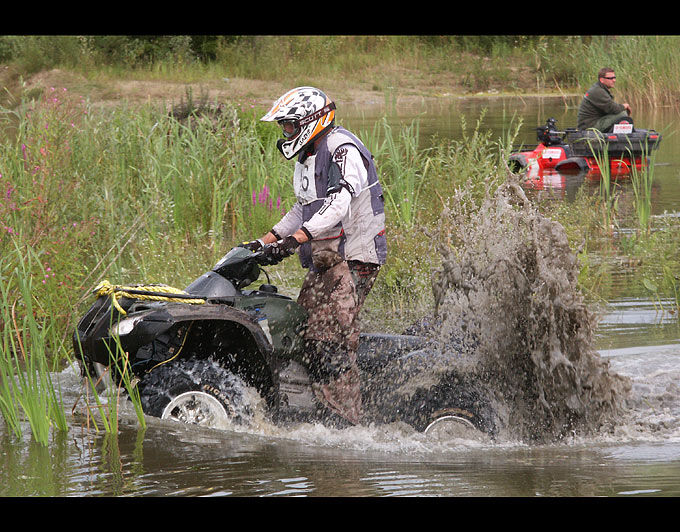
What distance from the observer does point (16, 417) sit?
4.74 m

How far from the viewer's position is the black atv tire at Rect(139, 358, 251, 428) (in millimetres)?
5055

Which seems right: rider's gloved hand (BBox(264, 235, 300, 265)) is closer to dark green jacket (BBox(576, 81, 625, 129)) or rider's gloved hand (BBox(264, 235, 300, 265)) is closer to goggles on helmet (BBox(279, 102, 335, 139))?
goggles on helmet (BBox(279, 102, 335, 139))

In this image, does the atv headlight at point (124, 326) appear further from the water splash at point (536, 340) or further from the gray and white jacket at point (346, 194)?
the water splash at point (536, 340)

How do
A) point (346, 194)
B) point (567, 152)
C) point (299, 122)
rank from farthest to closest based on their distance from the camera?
point (567, 152)
point (299, 122)
point (346, 194)

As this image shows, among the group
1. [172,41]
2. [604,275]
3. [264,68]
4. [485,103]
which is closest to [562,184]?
[604,275]

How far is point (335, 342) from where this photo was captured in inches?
207

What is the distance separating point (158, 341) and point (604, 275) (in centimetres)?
506

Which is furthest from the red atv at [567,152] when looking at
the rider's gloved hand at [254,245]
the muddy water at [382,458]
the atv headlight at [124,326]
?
the atv headlight at [124,326]

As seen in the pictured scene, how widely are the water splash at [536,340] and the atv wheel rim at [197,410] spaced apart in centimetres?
141

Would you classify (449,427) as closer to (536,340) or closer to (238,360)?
(536,340)

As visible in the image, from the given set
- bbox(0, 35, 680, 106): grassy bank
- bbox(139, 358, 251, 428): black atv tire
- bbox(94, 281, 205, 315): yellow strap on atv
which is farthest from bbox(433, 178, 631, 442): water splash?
bbox(0, 35, 680, 106): grassy bank

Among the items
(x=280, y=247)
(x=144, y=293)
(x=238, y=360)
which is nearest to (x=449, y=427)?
(x=238, y=360)

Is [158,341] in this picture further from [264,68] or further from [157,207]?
[264,68]

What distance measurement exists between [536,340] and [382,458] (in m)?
1.20
